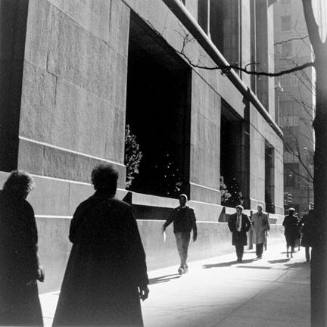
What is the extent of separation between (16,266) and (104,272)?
34.0 inches

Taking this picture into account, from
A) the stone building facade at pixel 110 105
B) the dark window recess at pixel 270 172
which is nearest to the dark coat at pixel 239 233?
the stone building facade at pixel 110 105

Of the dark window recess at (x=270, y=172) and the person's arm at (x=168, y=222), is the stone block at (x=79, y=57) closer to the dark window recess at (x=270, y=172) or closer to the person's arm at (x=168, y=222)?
the person's arm at (x=168, y=222)

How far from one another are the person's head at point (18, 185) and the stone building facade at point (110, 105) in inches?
96.8

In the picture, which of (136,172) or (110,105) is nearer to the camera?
(110,105)

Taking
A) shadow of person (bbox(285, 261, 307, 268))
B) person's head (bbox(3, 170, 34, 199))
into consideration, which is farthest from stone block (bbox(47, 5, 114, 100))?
shadow of person (bbox(285, 261, 307, 268))

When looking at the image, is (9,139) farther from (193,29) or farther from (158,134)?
(193,29)

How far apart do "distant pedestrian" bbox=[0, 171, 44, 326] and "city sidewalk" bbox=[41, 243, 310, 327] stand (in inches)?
63.9

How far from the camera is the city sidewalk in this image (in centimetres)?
590

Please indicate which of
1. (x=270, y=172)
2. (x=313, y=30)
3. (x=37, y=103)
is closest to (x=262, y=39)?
(x=270, y=172)

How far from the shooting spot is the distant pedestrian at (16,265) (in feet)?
13.3

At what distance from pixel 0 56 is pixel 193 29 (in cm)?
898

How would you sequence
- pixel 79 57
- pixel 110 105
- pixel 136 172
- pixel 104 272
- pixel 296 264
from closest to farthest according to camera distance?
pixel 104 272 < pixel 79 57 < pixel 110 105 < pixel 136 172 < pixel 296 264

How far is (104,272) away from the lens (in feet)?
12.2

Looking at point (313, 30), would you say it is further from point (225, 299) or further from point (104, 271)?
point (225, 299)
